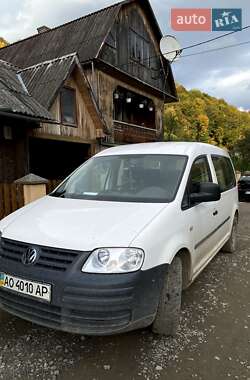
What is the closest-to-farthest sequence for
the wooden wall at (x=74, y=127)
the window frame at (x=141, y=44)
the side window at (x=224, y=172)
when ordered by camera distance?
1. the side window at (x=224, y=172)
2. the wooden wall at (x=74, y=127)
3. the window frame at (x=141, y=44)

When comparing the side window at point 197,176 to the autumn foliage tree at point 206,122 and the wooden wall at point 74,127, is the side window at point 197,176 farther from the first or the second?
the autumn foliage tree at point 206,122

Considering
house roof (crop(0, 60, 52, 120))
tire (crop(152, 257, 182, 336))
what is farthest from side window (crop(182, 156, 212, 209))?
house roof (crop(0, 60, 52, 120))

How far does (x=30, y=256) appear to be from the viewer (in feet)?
8.36

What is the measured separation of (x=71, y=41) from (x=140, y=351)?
14846mm

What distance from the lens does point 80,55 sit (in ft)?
45.4

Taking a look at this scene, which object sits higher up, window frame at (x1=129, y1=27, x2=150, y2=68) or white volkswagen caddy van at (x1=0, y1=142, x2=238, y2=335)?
window frame at (x1=129, y1=27, x2=150, y2=68)

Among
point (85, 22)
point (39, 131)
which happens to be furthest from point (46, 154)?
point (85, 22)

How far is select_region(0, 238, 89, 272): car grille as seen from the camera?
2410 millimetres

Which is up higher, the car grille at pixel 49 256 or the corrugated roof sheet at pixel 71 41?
the corrugated roof sheet at pixel 71 41

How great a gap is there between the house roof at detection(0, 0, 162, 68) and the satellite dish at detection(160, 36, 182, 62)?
8.14ft

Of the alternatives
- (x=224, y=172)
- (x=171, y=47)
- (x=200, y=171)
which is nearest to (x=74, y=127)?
(x=171, y=47)

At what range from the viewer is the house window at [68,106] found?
11.3 m

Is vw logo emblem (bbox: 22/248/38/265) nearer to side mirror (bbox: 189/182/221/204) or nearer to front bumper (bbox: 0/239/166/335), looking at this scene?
front bumper (bbox: 0/239/166/335)

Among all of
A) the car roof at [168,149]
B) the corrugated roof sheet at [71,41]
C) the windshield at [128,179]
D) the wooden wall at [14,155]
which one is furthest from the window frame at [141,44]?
the windshield at [128,179]
